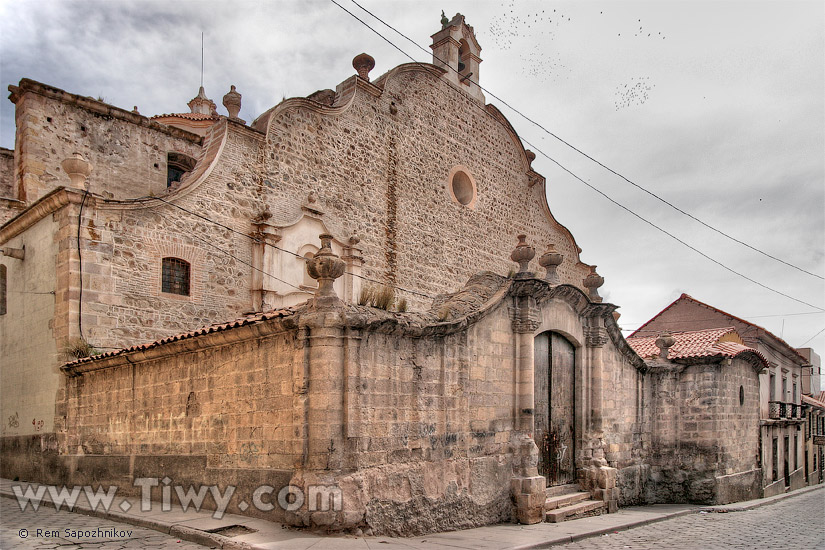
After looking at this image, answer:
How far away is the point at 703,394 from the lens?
48.1 ft

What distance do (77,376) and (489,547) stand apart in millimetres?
8640

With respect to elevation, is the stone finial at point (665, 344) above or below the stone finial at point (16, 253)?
below

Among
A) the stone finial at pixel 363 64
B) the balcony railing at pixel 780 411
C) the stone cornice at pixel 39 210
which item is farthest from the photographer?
the balcony railing at pixel 780 411

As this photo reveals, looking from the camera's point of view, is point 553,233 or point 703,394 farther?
point 553,233

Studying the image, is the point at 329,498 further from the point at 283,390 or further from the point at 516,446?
the point at 516,446

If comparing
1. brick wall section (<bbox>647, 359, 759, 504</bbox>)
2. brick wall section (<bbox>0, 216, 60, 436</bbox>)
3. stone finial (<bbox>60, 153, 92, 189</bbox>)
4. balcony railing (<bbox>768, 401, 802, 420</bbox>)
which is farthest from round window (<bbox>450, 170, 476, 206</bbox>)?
balcony railing (<bbox>768, 401, 802, 420</bbox>)

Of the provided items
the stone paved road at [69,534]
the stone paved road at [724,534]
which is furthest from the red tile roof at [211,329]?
the stone paved road at [724,534]

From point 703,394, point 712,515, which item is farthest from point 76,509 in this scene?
point 703,394

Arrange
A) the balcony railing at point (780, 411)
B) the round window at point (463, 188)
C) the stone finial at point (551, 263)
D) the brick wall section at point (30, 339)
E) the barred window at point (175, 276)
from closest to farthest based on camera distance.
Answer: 1. the stone finial at point (551, 263)
2. the brick wall section at point (30, 339)
3. the barred window at point (175, 276)
4. the round window at point (463, 188)
5. the balcony railing at point (780, 411)

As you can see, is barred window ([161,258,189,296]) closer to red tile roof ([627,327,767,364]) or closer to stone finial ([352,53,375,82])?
stone finial ([352,53,375,82])

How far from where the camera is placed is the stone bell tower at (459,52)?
22.2 meters

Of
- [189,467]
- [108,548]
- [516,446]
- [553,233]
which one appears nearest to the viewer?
[108,548]

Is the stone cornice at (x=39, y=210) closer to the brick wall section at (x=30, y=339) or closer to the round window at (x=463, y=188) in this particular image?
the brick wall section at (x=30, y=339)

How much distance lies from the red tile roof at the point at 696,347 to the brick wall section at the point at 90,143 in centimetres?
1276
